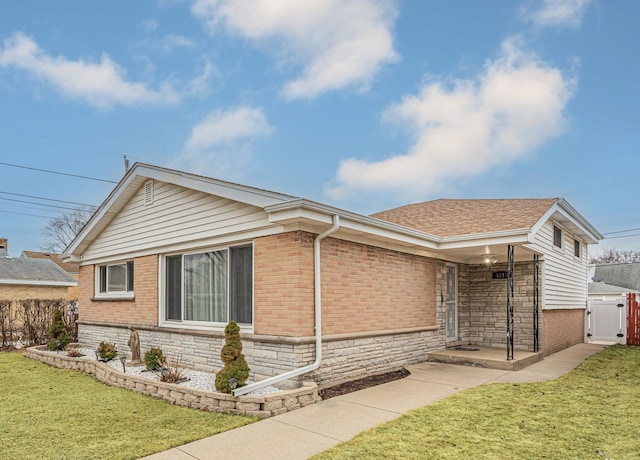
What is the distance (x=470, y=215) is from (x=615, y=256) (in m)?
45.3

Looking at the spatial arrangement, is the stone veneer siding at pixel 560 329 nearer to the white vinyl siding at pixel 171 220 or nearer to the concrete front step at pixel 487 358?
the concrete front step at pixel 487 358

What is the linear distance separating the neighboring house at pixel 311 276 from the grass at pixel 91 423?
1.58m

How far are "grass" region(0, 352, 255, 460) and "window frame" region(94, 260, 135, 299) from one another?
10.6ft

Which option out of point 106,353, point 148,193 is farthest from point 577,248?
point 106,353

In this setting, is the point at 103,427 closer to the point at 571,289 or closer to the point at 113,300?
the point at 113,300

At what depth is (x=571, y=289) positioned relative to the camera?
43.3 feet

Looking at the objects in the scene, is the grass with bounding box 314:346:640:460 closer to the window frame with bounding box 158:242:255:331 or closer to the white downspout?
the white downspout

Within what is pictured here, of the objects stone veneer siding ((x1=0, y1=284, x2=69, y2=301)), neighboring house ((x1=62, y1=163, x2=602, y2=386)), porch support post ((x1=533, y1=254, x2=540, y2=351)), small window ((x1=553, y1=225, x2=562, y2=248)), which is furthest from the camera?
stone veneer siding ((x1=0, y1=284, x2=69, y2=301))

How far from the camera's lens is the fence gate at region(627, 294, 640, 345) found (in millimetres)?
14211

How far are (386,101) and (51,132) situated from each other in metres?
17.3

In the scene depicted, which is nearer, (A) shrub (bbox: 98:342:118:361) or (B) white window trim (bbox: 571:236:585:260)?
(A) shrub (bbox: 98:342:118:361)

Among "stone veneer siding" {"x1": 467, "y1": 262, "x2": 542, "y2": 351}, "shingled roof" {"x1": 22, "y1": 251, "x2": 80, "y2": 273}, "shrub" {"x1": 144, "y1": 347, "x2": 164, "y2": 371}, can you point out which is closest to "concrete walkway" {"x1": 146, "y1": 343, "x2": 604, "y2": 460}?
"stone veneer siding" {"x1": 467, "y1": 262, "x2": 542, "y2": 351}

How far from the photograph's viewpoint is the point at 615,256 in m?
46.4

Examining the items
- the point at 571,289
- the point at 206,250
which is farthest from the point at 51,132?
the point at 571,289
